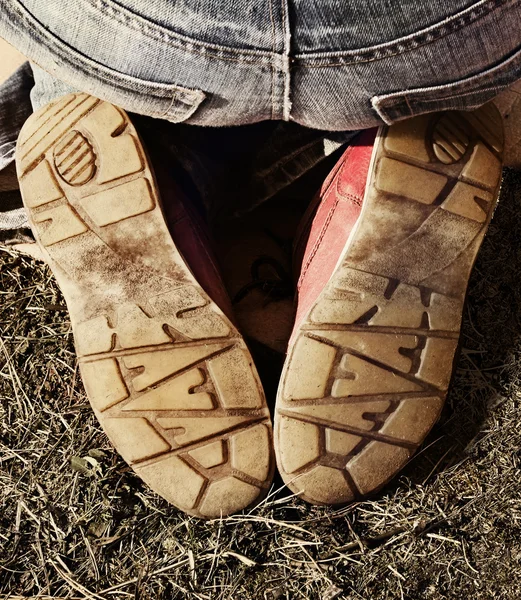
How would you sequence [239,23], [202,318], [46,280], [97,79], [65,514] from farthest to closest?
[46,280] → [65,514] → [202,318] → [97,79] → [239,23]

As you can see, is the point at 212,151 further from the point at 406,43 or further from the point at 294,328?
the point at 406,43

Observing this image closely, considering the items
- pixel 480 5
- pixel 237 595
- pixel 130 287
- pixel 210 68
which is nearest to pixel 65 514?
pixel 237 595

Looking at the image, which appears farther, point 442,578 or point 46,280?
point 46,280

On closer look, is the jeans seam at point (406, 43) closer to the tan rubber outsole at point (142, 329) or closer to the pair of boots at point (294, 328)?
the pair of boots at point (294, 328)

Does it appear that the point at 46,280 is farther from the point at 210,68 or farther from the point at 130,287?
the point at 210,68

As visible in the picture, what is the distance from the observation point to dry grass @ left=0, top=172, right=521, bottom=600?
1229 millimetres

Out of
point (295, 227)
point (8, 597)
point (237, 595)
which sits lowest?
point (237, 595)

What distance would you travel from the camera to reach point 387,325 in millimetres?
1153

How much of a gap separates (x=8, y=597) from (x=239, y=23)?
104 cm

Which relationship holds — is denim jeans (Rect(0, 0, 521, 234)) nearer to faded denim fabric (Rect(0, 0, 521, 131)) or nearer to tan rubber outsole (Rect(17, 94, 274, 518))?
faded denim fabric (Rect(0, 0, 521, 131))

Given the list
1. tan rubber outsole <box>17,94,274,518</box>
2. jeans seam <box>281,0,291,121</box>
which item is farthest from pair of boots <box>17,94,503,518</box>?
jeans seam <box>281,0,291,121</box>

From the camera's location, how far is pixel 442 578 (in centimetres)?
123

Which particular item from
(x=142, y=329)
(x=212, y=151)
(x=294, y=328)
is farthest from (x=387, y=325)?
(x=212, y=151)

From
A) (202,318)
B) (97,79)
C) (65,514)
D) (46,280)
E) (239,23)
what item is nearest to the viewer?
(239,23)
